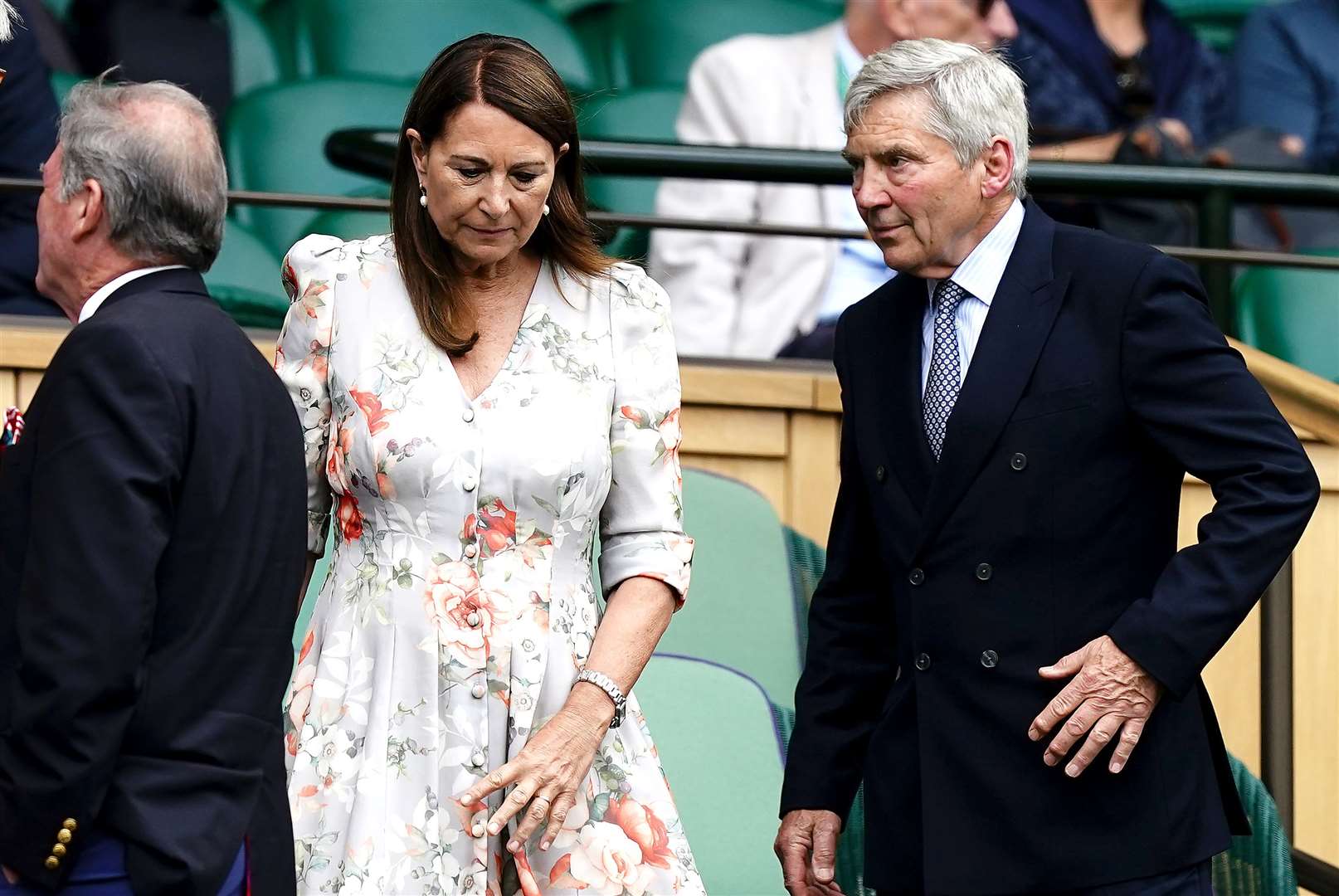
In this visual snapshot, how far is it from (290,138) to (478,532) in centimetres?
295

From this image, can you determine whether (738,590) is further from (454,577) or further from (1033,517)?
(454,577)

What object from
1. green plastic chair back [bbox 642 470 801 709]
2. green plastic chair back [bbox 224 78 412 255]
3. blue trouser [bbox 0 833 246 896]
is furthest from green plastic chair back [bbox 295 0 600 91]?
blue trouser [bbox 0 833 246 896]

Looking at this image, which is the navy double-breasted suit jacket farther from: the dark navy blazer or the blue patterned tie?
the dark navy blazer

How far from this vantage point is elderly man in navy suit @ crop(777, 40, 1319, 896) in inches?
79.0

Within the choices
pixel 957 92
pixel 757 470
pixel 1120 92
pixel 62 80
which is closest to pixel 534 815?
pixel 957 92

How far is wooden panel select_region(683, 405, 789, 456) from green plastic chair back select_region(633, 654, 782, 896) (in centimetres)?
47

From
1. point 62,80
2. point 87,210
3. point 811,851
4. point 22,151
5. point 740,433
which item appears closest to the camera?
point 87,210

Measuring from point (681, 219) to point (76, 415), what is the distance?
1.97m

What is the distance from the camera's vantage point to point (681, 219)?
347cm

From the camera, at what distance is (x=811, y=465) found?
347cm

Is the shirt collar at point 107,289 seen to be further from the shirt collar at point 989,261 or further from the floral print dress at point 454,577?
the shirt collar at point 989,261

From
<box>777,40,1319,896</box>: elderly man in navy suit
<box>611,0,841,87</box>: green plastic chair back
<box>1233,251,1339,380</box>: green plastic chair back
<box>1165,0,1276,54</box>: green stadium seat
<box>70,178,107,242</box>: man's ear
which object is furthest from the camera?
<box>1165,0,1276,54</box>: green stadium seat

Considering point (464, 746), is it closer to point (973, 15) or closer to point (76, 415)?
point (76, 415)

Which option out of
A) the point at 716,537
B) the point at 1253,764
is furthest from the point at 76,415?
the point at 1253,764
